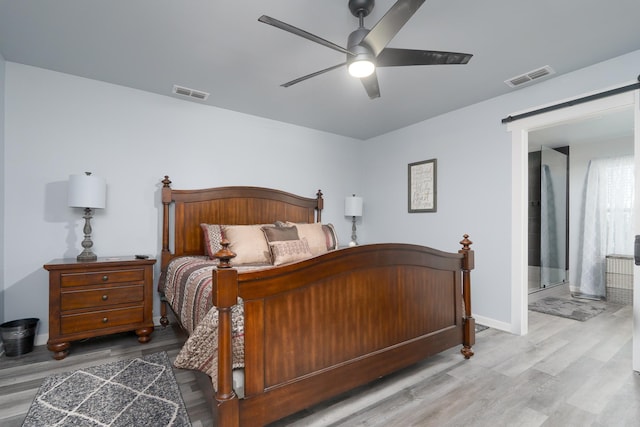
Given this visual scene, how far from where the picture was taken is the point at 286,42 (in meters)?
2.32

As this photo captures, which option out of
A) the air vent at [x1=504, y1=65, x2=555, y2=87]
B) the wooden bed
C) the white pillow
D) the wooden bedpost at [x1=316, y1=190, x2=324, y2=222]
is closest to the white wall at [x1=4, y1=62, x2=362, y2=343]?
the wooden bedpost at [x1=316, y1=190, x2=324, y2=222]

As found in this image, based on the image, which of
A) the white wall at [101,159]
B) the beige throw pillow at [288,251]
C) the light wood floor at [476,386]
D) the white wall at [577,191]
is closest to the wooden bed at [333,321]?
the light wood floor at [476,386]

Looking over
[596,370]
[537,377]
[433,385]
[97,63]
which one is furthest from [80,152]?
[596,370]

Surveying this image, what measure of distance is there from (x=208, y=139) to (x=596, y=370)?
13.8 ft

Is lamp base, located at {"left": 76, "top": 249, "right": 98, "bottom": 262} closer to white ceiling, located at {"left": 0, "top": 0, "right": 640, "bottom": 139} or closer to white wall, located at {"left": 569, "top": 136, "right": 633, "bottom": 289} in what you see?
white ceiling, located at {"left": 0, "top": 0, "right": 640, "bottom": 139}

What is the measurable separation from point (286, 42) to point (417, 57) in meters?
1.00

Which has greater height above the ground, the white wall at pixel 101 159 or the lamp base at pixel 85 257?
the white wall at pixel 101 159

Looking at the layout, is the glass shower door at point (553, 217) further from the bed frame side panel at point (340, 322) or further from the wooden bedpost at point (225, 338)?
the wooden bedpost at point (225, 338)

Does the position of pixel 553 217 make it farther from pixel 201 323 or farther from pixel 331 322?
pixel 201 323

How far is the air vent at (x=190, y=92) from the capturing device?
3170 mm

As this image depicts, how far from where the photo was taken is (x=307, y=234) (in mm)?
3400

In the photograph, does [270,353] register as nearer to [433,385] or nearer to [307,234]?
[433,385]

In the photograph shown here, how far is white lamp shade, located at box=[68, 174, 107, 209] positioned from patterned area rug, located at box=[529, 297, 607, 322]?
514cm

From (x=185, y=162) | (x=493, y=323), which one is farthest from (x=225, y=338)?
(x=493, y=323)
